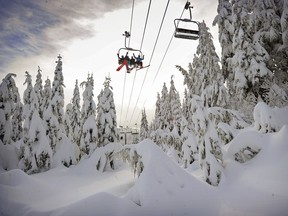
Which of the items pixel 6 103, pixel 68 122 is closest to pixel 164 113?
pixel 68 122

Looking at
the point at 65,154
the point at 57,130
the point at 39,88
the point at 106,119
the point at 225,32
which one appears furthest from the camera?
the point at 39,88

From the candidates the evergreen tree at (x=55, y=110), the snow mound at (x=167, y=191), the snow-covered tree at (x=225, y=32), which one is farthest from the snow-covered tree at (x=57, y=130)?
the snow-covered tree at (x=225, y=32)

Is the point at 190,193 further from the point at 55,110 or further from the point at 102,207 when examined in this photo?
the point at 55,110

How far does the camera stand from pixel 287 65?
16.8m

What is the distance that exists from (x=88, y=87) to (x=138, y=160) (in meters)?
19.1

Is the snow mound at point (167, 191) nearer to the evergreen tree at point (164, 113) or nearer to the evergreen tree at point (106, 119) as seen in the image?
the evergreen tree at point (106, 119)

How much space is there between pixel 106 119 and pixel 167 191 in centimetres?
1929

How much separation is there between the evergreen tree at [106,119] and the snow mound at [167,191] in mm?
17212

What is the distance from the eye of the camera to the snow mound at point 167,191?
7.30 meters

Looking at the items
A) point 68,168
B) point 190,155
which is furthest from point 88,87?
point 190,155

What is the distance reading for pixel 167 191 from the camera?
7.91 m

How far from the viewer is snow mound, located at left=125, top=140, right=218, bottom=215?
7.30 m

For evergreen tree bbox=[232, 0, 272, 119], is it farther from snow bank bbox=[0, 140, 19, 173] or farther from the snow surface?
snow bank bbox=[0, 140, 19, 173]

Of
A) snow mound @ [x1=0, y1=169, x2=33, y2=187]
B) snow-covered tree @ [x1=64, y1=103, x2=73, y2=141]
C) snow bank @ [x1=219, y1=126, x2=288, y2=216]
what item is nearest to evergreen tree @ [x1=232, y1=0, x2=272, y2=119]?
Answer: snow bank @ [x1=219, y1=126, x2=288, y2=216]
